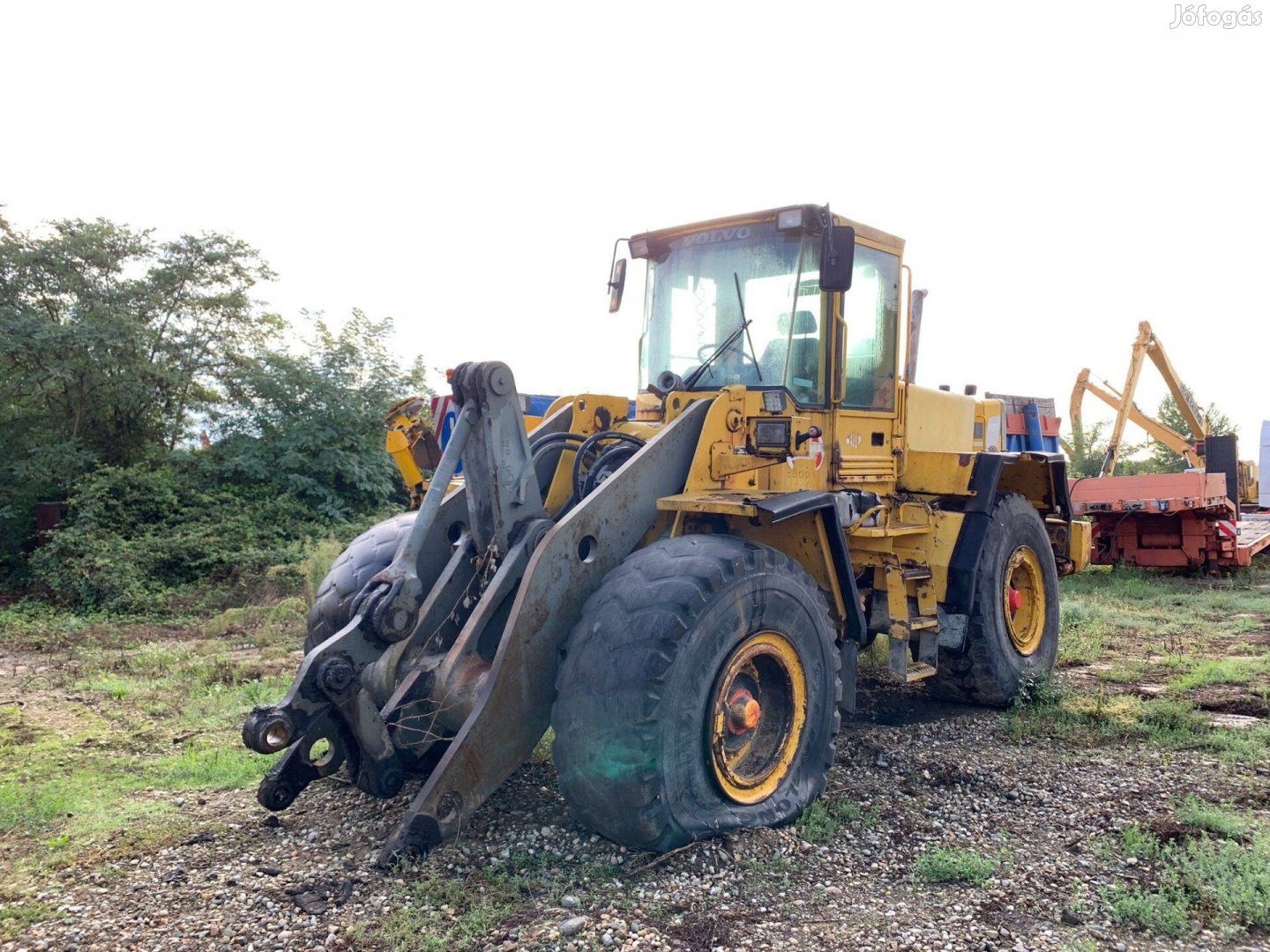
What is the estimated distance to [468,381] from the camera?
455cm

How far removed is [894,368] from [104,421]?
45.6 feet

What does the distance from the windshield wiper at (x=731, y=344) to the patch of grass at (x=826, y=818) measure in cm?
234

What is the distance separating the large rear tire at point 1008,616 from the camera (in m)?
6.61

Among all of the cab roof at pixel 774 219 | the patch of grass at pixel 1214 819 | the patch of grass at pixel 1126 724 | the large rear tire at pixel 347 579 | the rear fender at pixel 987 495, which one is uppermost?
the cab roof at pixel 774 219

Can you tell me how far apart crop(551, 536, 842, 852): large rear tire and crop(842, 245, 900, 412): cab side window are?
1.65m

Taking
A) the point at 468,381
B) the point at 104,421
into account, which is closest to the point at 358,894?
the point at 468,381

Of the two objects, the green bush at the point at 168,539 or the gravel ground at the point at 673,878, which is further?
the green bush at the point at 168,539

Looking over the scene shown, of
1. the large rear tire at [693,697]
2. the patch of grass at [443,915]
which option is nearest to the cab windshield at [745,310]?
the large rear tire at [693,697]

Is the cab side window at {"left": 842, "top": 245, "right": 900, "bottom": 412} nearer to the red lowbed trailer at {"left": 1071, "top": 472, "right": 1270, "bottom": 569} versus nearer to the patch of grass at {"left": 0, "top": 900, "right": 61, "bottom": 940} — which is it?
the patch of grass at {"left": 0, "top": 900, "right": 61, "bottom": 940}

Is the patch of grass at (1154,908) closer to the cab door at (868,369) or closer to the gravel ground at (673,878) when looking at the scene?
the gravel ground at (673,878)

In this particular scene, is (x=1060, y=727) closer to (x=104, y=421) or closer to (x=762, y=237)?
(x=762, y=237)

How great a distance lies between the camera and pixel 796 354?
554cm

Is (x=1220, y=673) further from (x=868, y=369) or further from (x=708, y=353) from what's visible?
(x=708, y=353)

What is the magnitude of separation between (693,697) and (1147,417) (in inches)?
796
